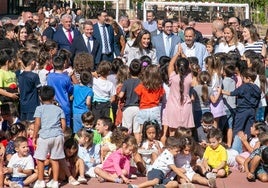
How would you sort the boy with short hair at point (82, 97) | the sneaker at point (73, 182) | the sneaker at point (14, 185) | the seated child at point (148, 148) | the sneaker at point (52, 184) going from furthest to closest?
the boy with short hair at point (82, 97) → the seated child at point (148, 148) → the sneaker at point (73, 182) → the sneaker at point (52, 184) → the sneaker at point (14, 185)

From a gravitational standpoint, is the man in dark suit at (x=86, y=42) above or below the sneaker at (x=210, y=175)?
above

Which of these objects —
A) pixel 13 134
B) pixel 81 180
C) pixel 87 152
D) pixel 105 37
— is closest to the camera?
pixel 81 180

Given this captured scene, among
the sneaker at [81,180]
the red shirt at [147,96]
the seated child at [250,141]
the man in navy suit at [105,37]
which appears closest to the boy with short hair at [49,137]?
the sneaker at [81,180]

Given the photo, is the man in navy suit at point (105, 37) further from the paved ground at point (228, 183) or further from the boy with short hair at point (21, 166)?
the boy with short hair at point (21, 166)

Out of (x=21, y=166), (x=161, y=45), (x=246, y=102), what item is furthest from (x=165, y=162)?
(x=161, y=45)

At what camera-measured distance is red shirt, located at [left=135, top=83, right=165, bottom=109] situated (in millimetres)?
11664

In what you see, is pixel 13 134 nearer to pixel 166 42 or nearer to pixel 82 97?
pixel 82 97

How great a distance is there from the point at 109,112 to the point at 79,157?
184cm

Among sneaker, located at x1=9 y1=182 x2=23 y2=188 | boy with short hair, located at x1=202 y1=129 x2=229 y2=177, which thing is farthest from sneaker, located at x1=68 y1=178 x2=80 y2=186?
boy with short hair, located at x1=202 y1=129 x2=229 y2=177

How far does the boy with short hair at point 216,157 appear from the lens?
10805mm

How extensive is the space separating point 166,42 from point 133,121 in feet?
9.48

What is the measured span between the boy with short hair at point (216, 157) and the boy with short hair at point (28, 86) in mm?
2827

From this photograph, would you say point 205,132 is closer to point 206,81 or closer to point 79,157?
point 206,81

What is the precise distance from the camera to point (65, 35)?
48.3 ft
